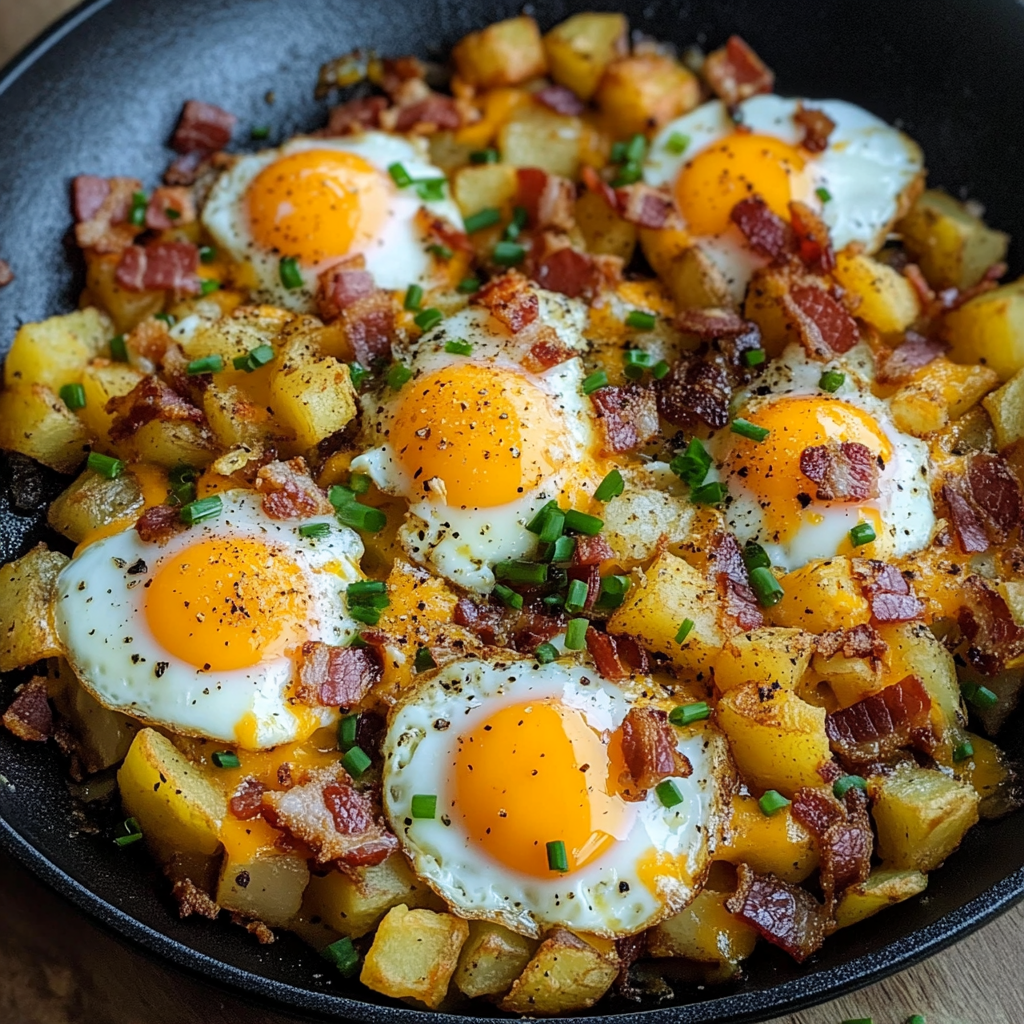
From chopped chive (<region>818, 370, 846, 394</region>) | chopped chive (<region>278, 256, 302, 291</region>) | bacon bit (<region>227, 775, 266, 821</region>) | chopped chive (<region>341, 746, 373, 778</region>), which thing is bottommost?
chopped chive (<region>818, 370, 846, 394</region>)

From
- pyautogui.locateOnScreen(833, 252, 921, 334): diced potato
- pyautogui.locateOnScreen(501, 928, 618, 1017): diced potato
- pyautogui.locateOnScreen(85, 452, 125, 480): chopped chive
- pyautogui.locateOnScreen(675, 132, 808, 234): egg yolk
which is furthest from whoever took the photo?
pyautogui.locateOnScreen(675, 132, 808, 234): egg yolk

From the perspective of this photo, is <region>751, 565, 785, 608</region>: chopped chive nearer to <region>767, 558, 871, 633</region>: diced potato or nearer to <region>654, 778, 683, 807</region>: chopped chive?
<region>767, 558, 871, 633</region>: diced potato

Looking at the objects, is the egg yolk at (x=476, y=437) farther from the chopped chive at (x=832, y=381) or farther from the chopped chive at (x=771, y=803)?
the chopped chive at (x=771, y=803)

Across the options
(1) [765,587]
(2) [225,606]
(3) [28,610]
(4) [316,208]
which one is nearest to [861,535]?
(1) [765,587]

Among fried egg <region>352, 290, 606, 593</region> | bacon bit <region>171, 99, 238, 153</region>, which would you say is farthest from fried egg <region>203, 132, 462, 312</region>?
fried egg <region>352, 290, 606, 593</region>

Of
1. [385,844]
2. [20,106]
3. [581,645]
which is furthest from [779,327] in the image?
[20,106]

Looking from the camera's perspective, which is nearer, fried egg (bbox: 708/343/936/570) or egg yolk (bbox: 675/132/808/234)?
fried egg (bbox: 708/343/936/570)

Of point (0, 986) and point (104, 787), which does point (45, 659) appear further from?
point (0, 986)

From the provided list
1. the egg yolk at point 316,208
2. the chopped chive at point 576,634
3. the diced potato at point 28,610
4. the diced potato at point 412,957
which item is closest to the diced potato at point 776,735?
the chopped chive at point 576,634
